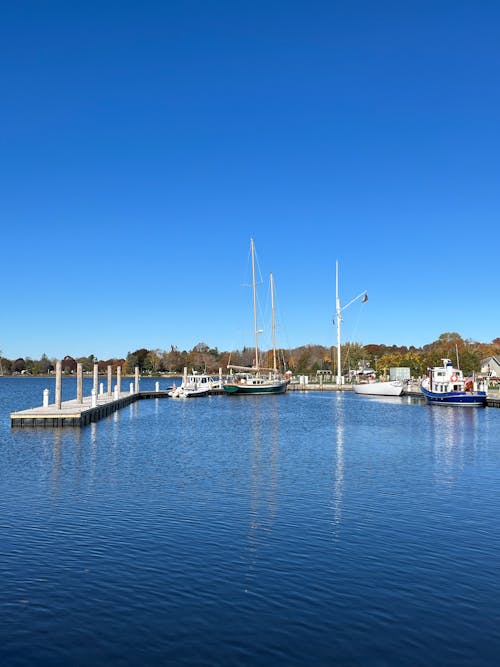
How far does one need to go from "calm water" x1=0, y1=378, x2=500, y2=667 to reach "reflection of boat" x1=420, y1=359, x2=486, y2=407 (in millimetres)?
49937

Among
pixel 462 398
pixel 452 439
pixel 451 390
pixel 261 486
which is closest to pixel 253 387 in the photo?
pixel 451 390

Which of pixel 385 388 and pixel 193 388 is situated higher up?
pixel 193 388

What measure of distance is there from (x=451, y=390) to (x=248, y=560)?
252ft

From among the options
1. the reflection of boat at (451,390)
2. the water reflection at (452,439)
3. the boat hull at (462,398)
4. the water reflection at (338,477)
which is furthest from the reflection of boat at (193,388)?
the water reflection at (338,477)

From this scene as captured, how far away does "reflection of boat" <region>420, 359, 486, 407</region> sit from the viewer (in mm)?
85125

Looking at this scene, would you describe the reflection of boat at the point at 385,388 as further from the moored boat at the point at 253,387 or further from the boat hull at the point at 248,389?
the boat hull at the point at 248,389

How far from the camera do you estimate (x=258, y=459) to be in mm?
37156

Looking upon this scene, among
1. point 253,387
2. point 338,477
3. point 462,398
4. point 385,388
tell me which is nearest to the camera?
point 338,477

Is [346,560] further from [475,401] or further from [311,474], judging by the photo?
[475,401]

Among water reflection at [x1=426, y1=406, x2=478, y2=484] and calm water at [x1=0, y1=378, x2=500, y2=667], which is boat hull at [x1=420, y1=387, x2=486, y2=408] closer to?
water reflection at [x1=426, y1=406, x2=478, y2=484]

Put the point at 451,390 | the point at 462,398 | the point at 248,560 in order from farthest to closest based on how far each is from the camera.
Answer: the point at 451,390 < the point at 462,398 < the point at 248,560

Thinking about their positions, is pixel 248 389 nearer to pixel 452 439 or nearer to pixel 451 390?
pixel 451 390

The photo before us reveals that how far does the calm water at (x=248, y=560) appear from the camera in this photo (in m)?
12.5

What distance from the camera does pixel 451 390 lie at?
8906 cm
